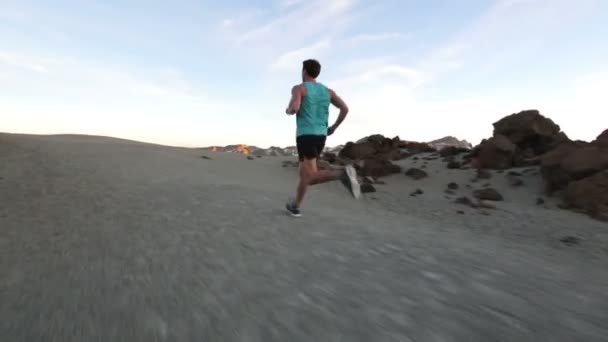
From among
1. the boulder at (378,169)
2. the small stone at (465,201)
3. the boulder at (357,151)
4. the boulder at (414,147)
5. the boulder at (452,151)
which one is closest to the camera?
the small stone at (465,201)

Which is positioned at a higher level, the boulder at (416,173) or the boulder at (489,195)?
the boulder at (416,173)

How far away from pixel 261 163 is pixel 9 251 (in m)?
10.6

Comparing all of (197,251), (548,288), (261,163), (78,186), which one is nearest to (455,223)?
(548,288)

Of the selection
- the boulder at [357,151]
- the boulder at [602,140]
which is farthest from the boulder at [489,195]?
the boulder at [357,151]

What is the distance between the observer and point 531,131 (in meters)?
12.1

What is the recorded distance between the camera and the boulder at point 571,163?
7.90m

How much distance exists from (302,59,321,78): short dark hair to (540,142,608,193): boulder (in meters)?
6.60

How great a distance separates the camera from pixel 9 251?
288 centimetres

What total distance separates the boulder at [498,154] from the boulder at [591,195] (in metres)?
3.37

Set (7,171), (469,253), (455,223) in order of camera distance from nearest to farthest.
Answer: (469,253)
(455,223)
(7,171)

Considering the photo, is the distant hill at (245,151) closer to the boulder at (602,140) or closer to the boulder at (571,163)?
the boulder at (571,163)

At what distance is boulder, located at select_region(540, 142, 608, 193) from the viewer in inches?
311

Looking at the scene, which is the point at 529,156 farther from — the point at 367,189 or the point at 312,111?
the point at 312,111

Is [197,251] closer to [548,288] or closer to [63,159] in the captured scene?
[548,288]
